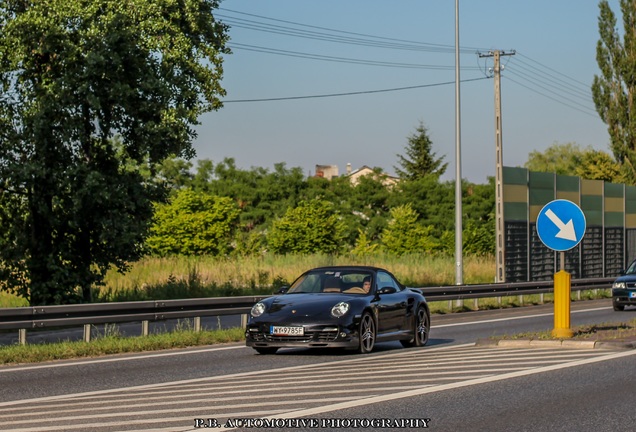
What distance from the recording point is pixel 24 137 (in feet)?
91.2

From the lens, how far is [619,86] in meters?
75.4

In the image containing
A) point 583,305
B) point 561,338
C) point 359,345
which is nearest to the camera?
point 359,345

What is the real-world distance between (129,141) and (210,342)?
1056 centimetres

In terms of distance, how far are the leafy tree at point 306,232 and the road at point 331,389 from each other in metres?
54.2

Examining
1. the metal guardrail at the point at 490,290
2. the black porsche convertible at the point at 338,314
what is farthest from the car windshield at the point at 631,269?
the black porsche convertible at the point at 338,314

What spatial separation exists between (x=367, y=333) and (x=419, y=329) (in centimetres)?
196

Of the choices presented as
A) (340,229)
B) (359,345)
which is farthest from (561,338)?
(340,229)

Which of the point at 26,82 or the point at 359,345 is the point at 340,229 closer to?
the point at 26,82

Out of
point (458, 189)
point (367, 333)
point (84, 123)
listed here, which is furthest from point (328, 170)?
point (367, 333)

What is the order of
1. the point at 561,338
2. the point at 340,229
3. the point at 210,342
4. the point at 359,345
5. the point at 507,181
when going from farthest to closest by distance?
the point at 340,229
the point at 507,181
the point at 210,342
the point at 561,338
the point at 359,345

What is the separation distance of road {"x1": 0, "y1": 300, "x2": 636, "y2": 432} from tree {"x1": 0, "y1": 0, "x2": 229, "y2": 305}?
10607 millimetres

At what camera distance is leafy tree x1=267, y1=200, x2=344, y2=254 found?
2879 inches

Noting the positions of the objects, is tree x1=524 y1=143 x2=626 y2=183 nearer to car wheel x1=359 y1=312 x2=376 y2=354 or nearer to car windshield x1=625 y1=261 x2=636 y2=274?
car windshield x1=625 y1=261 x2=636 y2=274

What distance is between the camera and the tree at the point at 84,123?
27.5m
